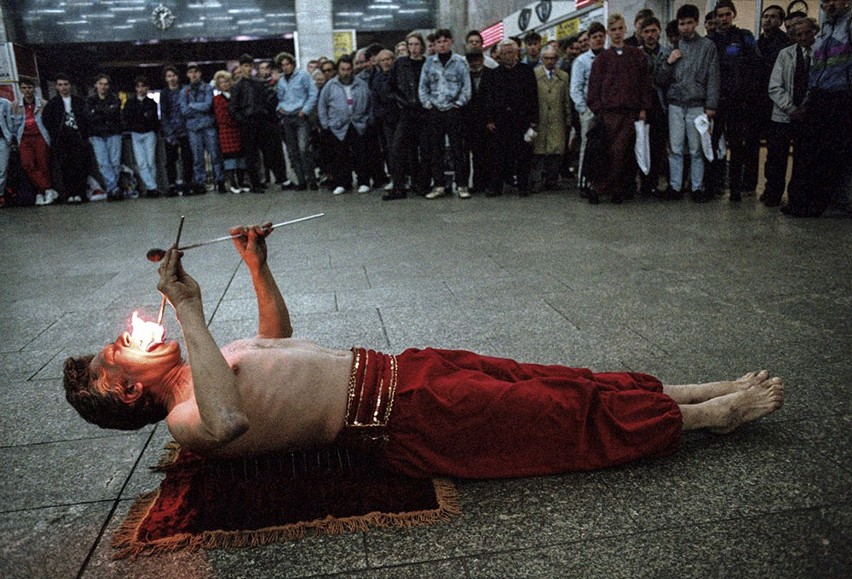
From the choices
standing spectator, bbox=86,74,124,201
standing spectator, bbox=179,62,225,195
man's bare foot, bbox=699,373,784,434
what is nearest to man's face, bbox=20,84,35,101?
standing spectator, bbox=86,74,124,201

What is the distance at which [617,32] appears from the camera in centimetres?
723

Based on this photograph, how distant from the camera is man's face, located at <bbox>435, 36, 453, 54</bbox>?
8.08 metres

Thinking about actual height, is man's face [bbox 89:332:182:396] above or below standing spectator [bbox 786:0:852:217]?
below

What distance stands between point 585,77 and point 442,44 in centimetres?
177

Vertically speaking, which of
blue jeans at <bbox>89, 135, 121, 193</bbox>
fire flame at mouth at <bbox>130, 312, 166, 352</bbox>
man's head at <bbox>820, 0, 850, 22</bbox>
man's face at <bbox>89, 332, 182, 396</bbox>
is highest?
man's head at <bbox>820, 0, 850, 22</bbox>

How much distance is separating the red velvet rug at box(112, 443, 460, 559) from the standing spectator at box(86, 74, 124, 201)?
9420 mm

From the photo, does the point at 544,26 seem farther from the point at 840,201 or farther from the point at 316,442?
the point at 316,442

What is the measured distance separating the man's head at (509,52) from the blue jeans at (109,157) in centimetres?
612

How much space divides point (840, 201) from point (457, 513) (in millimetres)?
6115

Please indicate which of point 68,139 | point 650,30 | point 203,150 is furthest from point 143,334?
point 68,139

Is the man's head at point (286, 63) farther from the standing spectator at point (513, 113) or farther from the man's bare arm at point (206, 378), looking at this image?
the man's bare arm at point (206, 378)

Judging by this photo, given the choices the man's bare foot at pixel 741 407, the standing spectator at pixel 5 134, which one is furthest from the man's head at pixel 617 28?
the standing spectator at pixel 5 134

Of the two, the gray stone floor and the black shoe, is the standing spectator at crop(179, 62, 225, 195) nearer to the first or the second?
the black shoe

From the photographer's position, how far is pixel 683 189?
8.10 meters
